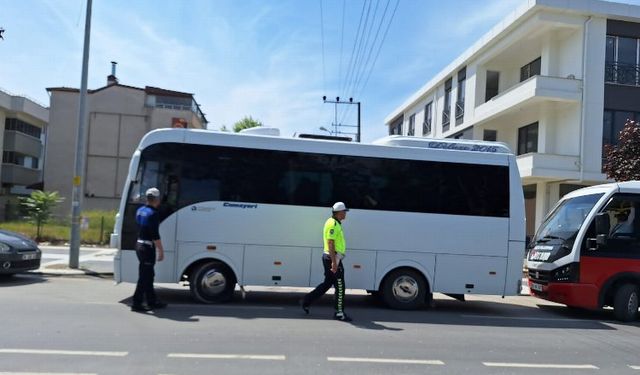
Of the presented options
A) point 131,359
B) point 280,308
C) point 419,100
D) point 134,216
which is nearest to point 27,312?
point 134,216

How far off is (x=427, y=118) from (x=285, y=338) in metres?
32.7

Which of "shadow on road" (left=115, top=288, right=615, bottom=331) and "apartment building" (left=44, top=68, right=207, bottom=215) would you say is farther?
"apartment building" (left=44, top=68, right=207, bottom=215)

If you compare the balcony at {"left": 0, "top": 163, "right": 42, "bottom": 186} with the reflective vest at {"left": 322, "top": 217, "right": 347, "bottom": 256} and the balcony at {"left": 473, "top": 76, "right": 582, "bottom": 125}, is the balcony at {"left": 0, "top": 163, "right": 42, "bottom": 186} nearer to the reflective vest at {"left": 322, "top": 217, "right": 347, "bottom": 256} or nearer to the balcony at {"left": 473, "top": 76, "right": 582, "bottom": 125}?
the balcony at {"left": 473, "top": 76, "right": 582, "bottom": 125}

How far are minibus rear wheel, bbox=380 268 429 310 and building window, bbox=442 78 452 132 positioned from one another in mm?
24280

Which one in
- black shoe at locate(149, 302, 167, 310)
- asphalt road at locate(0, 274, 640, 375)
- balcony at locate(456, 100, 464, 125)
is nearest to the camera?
asphalt road at locate(0, 274, 640, 375)

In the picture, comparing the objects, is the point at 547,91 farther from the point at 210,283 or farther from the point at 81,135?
the point at 210,283

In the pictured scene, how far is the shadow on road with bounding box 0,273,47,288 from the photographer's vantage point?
38.9 feet

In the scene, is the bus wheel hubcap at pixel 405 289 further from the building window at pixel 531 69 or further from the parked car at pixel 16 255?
the building window at pixel 531 69

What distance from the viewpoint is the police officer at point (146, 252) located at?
8992 millimetres

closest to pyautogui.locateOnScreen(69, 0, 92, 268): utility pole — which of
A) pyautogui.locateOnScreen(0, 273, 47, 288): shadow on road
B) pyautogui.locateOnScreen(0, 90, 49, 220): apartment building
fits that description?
pyautogui.locateOnScreen(0, 273, 47, 288): shadow on road

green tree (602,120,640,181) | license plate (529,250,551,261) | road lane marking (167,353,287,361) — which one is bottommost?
road lane marking (167,353,287,361)

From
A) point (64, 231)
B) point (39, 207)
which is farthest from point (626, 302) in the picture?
point (39, 207)

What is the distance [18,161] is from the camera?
4475 cm

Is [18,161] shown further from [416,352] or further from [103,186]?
[416,352]
